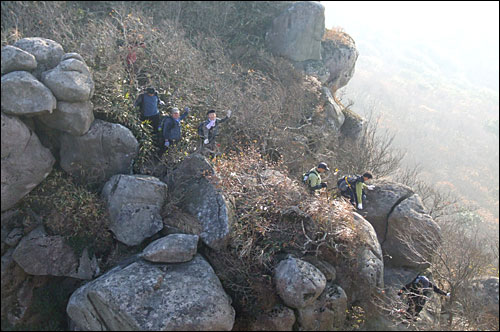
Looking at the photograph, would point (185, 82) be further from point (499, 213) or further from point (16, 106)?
point (499, 213)

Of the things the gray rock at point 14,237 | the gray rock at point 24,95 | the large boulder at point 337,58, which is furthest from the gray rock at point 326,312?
the large boulder at point 337,58

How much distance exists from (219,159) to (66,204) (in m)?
4.51

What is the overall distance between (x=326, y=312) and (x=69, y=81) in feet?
28.7

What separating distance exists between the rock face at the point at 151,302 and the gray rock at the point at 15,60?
17.9 feet

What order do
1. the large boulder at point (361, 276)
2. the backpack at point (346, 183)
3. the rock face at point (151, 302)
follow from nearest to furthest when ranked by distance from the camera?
the rock face at point (151, 302) < the large boulder at point (361, 276) < the backpack at point (346, 183)

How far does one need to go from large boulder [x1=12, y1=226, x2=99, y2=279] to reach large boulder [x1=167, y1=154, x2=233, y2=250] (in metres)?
2.62

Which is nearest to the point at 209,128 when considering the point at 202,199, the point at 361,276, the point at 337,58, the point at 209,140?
the point at 209,140

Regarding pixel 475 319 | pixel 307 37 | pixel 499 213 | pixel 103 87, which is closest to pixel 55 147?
pixel 103 87

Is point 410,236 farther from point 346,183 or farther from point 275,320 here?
point 275,320

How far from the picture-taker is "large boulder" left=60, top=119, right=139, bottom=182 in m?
10.2

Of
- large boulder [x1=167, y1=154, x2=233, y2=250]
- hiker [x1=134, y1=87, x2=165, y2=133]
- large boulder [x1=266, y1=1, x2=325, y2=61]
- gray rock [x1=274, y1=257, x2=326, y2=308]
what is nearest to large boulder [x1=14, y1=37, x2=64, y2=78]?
hiker [x1=134, y1=87, x2=165, y2=133]

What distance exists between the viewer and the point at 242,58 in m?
20.8

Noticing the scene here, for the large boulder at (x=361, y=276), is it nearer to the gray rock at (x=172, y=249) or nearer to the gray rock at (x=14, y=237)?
the gray rock at (x=172, y=249)

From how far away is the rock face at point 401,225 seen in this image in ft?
42.7
